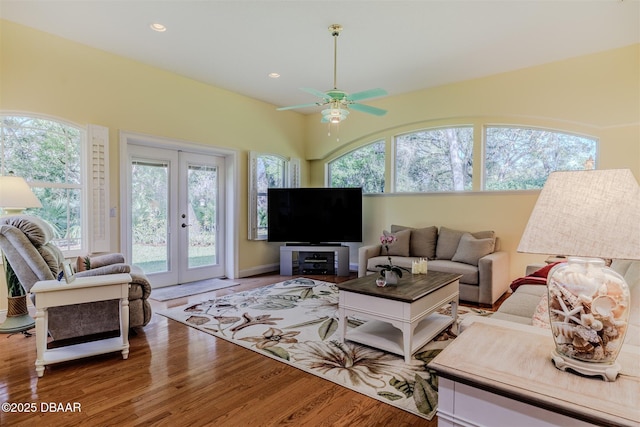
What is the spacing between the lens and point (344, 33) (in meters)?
3.60

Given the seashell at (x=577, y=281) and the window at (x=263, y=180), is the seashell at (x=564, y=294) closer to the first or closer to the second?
the seashell at (x=577, y=281)

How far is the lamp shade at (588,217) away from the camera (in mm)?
1011

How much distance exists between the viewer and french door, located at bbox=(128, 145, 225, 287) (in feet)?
15.6

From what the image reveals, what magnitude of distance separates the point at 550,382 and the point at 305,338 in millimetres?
2310

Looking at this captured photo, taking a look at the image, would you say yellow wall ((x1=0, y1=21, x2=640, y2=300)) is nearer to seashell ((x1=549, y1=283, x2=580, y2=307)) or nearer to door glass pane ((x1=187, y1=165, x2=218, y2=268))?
door glass pane ((x1=187, y1=165, x2=218, y2=268))

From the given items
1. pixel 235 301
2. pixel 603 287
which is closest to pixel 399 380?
pixel 603 287

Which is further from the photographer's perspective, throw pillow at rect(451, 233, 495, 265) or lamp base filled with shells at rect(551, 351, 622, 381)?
throw pillow at rect(451, 233, 495, 265)

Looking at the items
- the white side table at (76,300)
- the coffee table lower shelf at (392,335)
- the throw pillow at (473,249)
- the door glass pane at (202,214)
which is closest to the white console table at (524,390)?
the coffee table lower shelf at (392,335)

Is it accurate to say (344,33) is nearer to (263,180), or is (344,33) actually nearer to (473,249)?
(473,249)

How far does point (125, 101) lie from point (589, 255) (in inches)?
195

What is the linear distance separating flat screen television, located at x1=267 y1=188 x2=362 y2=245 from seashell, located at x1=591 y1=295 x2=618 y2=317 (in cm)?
480

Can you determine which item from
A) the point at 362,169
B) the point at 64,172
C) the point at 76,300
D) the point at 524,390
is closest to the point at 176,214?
the point at 64,172

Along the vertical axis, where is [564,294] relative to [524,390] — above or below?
above

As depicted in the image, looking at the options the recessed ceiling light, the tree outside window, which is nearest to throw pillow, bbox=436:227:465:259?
the recessed ceiling light
